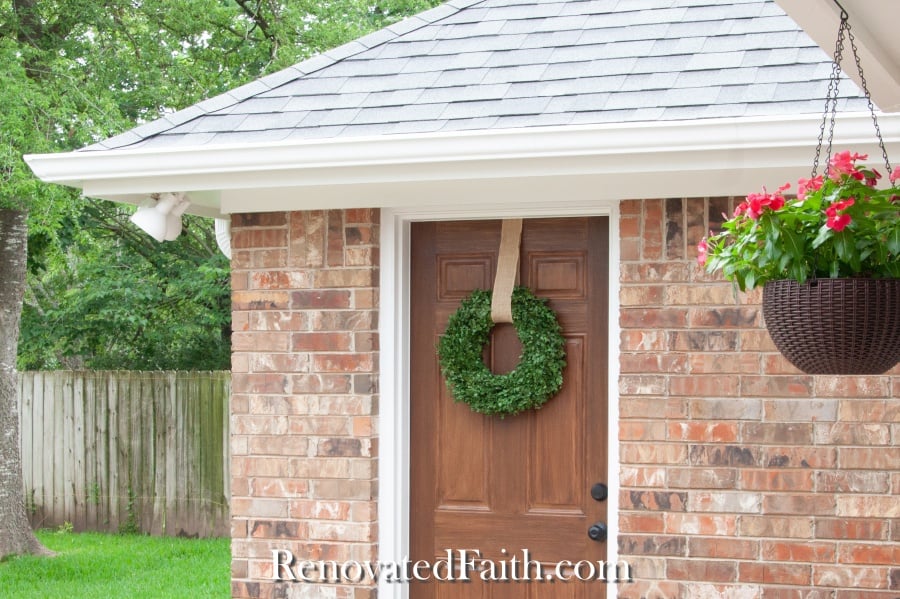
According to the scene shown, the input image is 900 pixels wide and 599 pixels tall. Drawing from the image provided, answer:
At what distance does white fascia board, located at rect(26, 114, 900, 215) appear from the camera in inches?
143

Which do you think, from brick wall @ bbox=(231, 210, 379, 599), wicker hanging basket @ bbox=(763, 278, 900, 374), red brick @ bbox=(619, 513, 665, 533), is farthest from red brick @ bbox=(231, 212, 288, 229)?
wicker hanging basket @ bbox=(763, 278, 900, 374)

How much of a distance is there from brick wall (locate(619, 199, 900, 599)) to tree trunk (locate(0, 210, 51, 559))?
658 cm

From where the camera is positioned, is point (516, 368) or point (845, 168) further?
point (516, 368)

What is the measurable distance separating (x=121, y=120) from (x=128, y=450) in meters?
3.49

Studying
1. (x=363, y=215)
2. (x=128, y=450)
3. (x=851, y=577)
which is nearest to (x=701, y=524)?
(x=851, y=577)

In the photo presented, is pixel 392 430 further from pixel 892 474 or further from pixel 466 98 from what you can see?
pixel 892 474

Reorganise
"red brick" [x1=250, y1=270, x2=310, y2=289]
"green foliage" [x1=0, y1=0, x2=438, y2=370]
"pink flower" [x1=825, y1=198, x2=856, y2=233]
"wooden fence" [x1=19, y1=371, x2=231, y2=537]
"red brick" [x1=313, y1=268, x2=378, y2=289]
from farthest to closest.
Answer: "wooden fence" [x1=19, y1=371, x2=231, y2=537], "green foliage" [x1=0, y1=0, x2=438, y2=370], "red brick" [x1=250, y1=270, x2=310, y2=289], "red brick" [x1=313, y1=268, x2=378, y2=289], "pink flower" [x1=825, y1=198, x2=856, y2=233]

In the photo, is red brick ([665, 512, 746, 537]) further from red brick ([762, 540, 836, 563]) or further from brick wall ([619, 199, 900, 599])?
red brick ([762, 540, 836, 563])

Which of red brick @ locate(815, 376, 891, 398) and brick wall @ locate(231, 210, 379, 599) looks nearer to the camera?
red brick @ locate(815, 376, 891, 398)

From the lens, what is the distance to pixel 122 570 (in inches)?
366

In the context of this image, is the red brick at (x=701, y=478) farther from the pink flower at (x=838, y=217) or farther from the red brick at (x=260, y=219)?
the red brick at (x=260, y=219)

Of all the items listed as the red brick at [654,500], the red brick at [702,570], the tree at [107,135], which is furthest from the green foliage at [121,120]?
the red brick at [702,570]

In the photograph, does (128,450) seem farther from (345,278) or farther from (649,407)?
(649,407)

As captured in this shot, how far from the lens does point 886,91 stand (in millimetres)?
3232
